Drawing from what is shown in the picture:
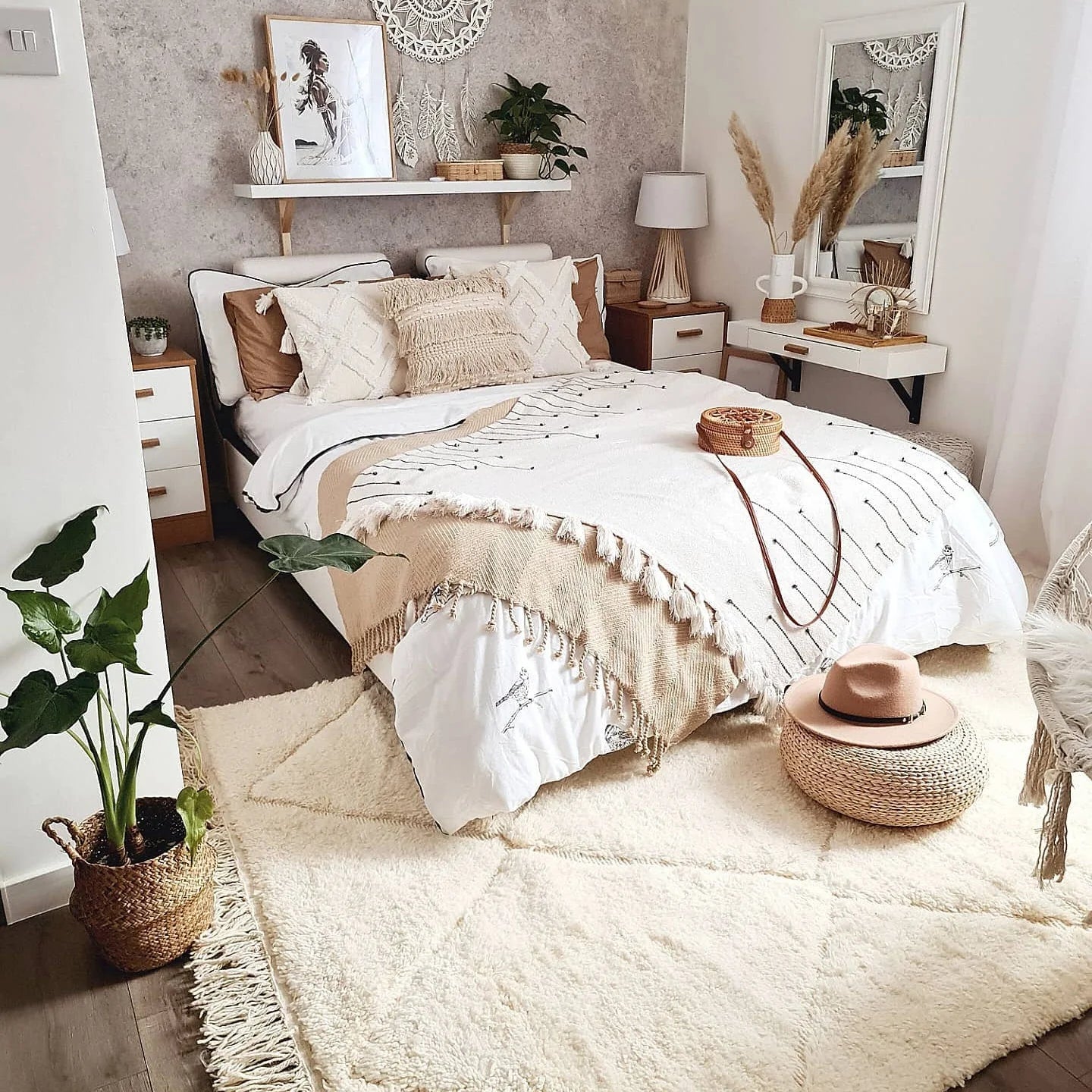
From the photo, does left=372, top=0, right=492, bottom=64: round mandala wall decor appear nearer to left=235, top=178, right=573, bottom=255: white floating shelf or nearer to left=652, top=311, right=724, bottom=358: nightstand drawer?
left=235, top=178, right=573, bottom=255: white floating shelf

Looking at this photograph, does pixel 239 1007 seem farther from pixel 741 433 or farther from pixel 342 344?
pixel 342 344

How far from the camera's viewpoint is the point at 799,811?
2.22m

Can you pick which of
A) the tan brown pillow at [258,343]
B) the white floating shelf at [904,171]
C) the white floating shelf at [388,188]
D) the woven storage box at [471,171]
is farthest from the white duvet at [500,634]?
the white floating shelf at [904,171]

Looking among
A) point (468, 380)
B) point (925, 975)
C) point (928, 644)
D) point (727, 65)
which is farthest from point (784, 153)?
point (925, 975)

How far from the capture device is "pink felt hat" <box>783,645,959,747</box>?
215cm

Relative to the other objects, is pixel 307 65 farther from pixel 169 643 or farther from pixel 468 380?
pixel 169 643

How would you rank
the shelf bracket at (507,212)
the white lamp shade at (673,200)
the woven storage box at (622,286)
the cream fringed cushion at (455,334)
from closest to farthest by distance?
the cream fringed cushion at (455,334)
the shelf bracket at (507,212)
the white lamp shade at (673,200)
the woven storage box at (622,286)

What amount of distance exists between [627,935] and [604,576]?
2.42 ft

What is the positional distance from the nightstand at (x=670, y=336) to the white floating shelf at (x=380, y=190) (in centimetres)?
63

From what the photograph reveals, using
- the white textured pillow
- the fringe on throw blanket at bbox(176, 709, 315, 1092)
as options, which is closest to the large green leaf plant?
the fringe on throw blanket at bbox(176, 709, 315, 1092)

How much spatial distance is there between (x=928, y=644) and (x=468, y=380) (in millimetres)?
1717

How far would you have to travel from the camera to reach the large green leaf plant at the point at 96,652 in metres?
1.50

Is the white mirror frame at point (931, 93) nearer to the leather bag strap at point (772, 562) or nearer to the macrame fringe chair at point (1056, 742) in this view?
the leather bag strap at point (772, 562)

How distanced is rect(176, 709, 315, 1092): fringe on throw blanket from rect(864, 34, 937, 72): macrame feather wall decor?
11.2ft
